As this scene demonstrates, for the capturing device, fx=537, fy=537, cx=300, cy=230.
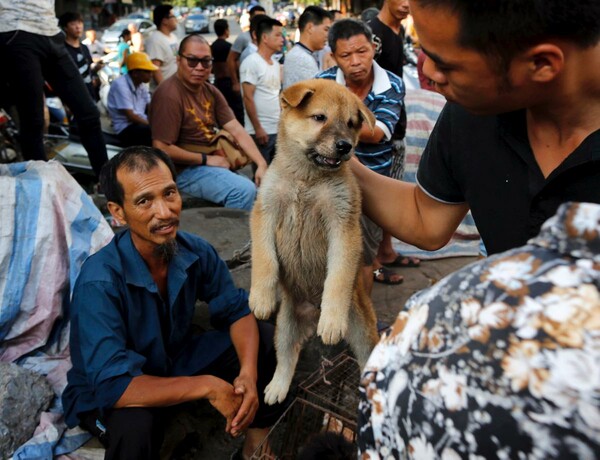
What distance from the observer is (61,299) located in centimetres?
338

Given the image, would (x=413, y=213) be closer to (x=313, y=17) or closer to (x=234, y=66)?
(x=313, y=17)

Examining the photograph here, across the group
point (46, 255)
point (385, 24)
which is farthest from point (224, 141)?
point (46, 255)

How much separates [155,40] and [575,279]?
8747 millimetres

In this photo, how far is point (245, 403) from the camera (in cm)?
279

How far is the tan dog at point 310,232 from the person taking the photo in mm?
2715

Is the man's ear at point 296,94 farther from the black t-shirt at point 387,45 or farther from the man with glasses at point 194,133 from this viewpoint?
the black t-shirt at point 387,45

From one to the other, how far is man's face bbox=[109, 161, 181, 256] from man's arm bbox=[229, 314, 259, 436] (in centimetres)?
67

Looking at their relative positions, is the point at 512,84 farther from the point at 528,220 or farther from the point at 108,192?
the point at 108,192

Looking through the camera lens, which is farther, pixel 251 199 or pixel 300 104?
pixel 251 199

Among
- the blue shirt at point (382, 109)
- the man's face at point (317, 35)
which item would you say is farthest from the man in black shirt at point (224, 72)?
the blue shirt at point (382, 109)

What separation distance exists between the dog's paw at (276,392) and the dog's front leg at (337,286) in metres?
0.57

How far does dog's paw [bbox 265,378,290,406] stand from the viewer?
119 inches

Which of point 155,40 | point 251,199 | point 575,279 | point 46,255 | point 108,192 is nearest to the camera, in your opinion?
point 575,279

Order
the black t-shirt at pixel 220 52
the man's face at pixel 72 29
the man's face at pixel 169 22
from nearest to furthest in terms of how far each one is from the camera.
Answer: the man's face at pixel 72 29 → the man's face at pixel 169 22 → the black t-shirt at pixel 220 52
